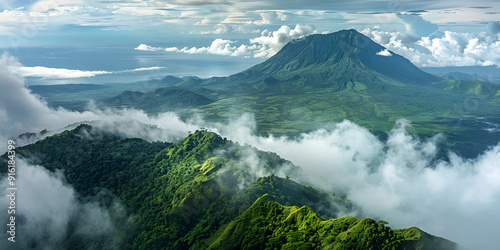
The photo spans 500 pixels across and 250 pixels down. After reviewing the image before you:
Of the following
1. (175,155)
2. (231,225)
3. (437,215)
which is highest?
(175,155)

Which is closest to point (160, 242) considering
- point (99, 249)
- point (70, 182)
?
point (99, 249)

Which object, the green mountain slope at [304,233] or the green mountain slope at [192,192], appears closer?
the green mountain slope at [304,233]

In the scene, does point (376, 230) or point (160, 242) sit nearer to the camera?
point (376, 230)

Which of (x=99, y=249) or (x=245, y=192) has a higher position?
(x=245, y=192)

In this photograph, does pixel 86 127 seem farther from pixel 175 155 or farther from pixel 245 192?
pixel 245 192

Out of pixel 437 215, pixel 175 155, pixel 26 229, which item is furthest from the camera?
pixel 437 215

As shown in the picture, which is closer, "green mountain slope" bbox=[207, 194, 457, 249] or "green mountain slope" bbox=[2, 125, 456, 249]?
"green mountain slope" bbox=[207, 194, 457, 249]

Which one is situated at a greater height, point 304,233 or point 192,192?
point 192,192

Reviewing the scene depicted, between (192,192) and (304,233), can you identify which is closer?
(304,233)
